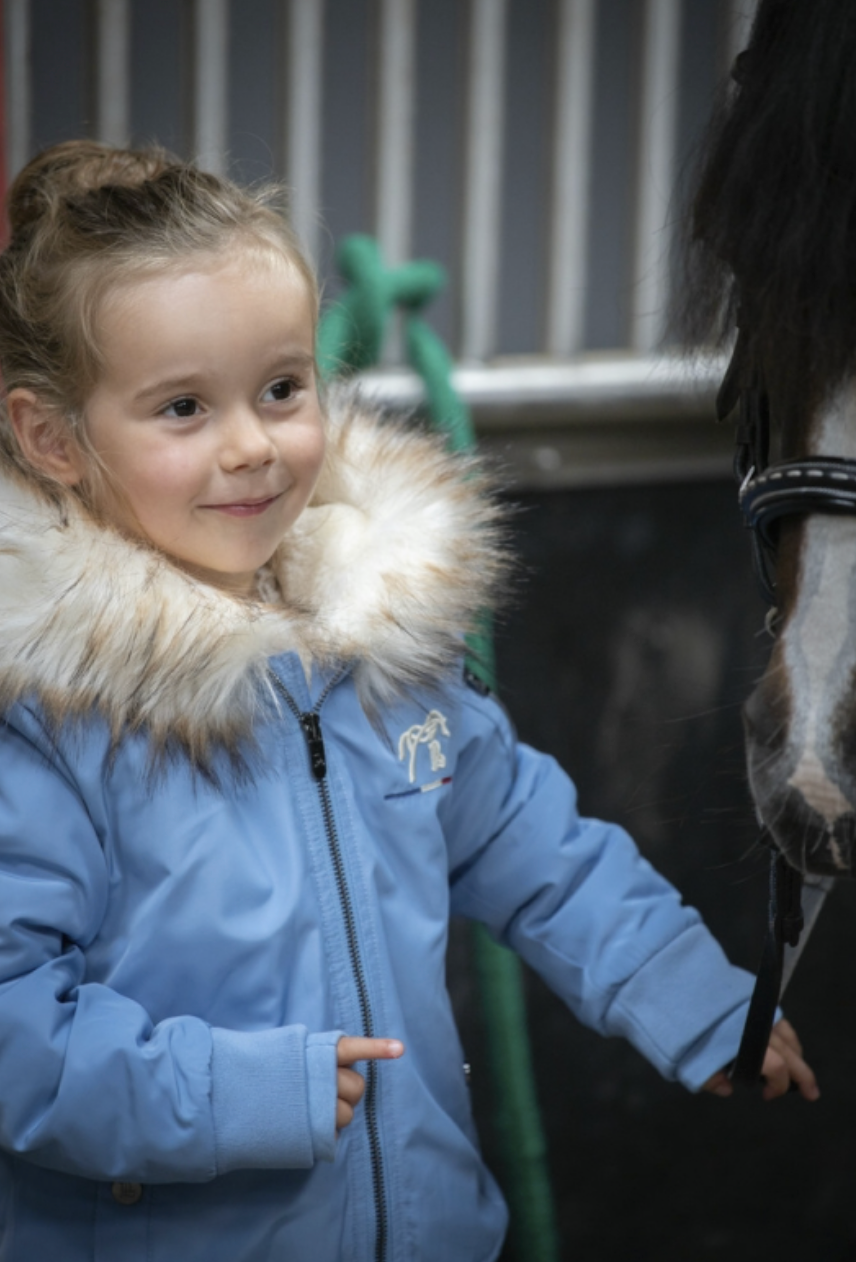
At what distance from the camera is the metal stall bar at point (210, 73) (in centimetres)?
148

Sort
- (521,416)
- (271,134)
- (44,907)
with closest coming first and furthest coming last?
(44,907), (521,416), (271,134)

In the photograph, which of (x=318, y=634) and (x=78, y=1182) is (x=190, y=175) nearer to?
(x=318, y=634)

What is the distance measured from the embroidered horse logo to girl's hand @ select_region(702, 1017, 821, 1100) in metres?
0.26

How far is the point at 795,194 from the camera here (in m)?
0.70

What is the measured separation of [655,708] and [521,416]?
372mm

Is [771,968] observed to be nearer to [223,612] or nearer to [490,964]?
[223,612]

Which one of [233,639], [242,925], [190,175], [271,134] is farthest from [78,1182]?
[271,134]

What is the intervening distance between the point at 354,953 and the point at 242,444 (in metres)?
0.29

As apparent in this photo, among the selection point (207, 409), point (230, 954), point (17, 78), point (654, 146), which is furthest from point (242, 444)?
point (654, 146)

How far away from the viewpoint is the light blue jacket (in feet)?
2.28

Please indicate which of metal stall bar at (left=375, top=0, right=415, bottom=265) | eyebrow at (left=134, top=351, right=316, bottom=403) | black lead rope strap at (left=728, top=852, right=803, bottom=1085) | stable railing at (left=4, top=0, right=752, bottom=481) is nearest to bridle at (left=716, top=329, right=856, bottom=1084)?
black lead rope strap at (left=728, top=852, right=803, bottom=1085)

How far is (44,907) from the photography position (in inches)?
27.2

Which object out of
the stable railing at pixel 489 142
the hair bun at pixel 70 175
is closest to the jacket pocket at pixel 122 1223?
the hair bun at pixel 70 175

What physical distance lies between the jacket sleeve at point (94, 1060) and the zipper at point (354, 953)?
0.06 m
